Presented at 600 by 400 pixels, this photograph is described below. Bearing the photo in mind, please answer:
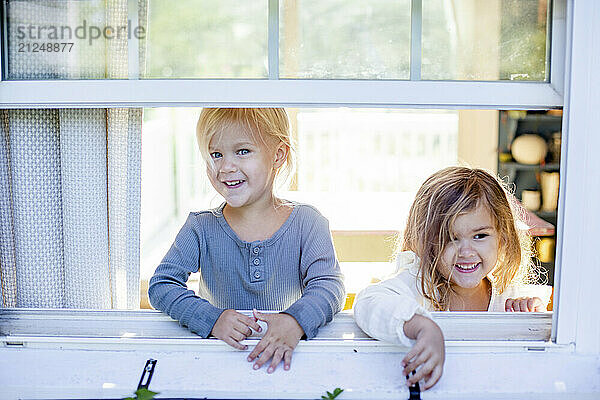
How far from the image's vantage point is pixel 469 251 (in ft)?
6.32

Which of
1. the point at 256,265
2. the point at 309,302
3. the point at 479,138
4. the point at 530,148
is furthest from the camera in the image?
the point at 479,138

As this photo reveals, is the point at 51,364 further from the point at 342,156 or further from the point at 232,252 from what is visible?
the point at 342,156

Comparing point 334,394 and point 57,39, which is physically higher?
point 57,39

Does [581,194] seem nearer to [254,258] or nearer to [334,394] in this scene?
[334,394]

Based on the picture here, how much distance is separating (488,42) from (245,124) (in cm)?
79

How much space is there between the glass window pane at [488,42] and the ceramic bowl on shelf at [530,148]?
11.9 ft

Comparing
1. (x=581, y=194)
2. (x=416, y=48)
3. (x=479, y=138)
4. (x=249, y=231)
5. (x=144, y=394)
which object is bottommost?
(x=144, y=394)

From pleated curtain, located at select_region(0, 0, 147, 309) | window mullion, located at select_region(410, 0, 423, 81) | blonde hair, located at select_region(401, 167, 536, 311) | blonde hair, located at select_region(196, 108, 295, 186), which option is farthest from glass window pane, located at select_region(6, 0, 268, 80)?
blonde hair, located at select_region(401, 167, 536, 311)

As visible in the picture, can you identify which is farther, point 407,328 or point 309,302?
point 309,302

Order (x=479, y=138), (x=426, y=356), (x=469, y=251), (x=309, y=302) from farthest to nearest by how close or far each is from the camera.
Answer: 1. (x=479, y=138)
2. (x=469, y=251)
3. (x=309, y=302)
4. (x=426, y=356)

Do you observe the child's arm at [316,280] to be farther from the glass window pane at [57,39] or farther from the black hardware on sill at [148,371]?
the glass window pane at [57,39]

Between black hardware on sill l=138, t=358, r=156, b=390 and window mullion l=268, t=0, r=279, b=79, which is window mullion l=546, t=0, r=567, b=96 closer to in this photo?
window mullion l=268, t=0, r=279, b=79

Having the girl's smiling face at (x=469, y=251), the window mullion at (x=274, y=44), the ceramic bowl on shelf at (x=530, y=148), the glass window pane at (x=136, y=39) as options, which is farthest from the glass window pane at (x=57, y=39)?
the ceramic bowl on shelf at (x=530, y=148)

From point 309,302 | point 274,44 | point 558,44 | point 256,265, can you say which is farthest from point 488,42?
point 256,265
